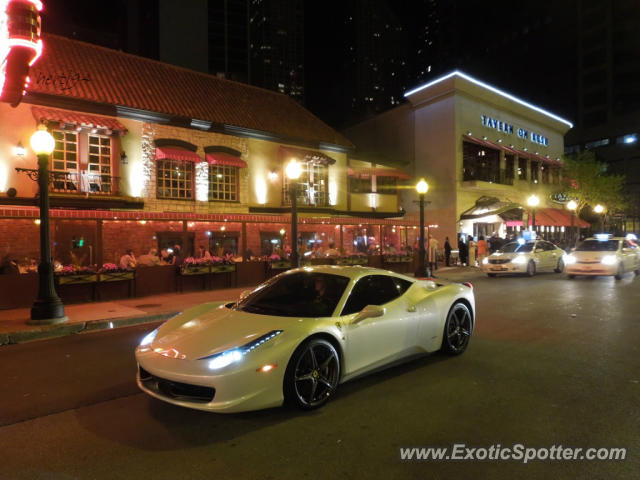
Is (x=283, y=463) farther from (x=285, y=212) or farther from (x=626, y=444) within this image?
(x=285, y=212)

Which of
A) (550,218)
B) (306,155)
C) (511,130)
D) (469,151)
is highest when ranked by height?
(511,130)

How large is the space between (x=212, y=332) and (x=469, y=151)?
93.1ft

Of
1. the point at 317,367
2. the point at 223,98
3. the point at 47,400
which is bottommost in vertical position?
the point at 47,400

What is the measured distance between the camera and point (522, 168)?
111ft

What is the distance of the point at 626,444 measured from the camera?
3.42m

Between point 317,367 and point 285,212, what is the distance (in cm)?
1793

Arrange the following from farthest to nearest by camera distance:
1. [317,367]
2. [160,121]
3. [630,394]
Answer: [160,121] → [630,394] → [317,367]

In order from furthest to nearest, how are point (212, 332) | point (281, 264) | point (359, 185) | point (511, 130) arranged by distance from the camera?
point (511, 130) < point (359, 185) < point (281, 264) < point (212, 332)

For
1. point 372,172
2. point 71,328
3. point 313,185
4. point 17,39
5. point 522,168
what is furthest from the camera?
point 522,168

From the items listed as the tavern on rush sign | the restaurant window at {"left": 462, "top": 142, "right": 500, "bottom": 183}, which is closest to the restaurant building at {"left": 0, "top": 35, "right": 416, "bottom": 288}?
the restaurant window at {"left": 462, "top": 142, "right": 500, "bottom": 183}

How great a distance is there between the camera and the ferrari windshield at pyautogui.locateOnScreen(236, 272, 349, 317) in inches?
182

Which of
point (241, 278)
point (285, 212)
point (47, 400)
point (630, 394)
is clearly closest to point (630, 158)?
point (285, 212)

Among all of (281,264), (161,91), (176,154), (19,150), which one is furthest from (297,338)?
(161,91)

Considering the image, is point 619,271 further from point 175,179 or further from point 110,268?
point 175,179
